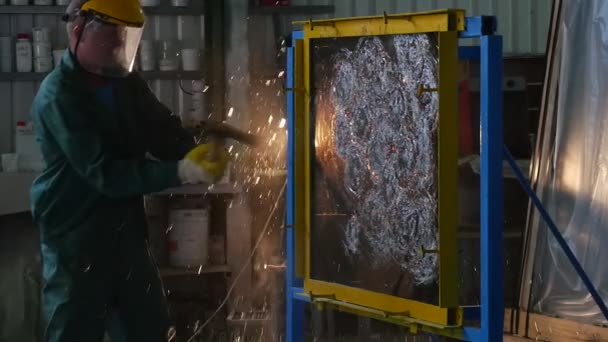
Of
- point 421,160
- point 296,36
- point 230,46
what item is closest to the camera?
point 421,160

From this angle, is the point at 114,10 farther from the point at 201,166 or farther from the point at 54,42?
the point at 54,42

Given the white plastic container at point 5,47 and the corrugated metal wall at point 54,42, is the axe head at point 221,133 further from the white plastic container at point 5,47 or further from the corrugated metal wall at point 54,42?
the white plastic container at point 5,47

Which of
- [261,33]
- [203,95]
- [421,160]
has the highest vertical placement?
[261,33]

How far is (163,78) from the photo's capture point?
6.64 m

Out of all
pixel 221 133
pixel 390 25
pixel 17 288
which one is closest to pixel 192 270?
pixel 17 288

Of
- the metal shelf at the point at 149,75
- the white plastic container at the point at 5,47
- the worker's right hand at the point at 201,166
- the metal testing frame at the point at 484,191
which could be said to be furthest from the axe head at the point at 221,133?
the white plastic container at the point at 5,47

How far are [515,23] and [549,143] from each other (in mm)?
2142

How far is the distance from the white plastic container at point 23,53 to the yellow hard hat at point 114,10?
267 cm

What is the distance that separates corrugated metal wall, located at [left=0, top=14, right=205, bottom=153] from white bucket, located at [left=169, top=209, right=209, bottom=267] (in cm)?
85

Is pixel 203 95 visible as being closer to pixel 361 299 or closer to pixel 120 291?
pixel 120 291

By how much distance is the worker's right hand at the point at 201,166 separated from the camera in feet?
12.2

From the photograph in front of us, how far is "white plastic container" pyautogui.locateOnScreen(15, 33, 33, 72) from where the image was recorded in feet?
21.2

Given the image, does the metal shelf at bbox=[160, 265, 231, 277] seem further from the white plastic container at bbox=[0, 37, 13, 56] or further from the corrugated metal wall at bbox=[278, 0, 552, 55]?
the corrugated metal wall at bbox=[278, 0, 552, 55]

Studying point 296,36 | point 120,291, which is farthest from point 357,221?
point 120,291
